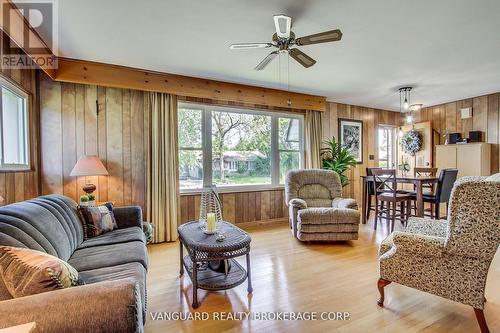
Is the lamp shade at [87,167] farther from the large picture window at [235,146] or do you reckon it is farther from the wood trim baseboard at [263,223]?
A: the wood trim baseboard at [263,223]

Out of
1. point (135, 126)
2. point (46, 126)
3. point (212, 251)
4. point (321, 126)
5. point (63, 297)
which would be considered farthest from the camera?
point (321, 126)

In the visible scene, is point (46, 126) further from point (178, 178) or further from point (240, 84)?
point (240, 84)

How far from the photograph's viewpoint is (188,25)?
7.86 feet

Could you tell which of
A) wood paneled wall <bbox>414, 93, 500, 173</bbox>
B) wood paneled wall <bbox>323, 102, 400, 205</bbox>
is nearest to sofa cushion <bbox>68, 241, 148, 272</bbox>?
wood paneled wall <bbox>323, 102, 400, 205</bbox>

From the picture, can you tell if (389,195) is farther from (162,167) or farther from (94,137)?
(94,137)

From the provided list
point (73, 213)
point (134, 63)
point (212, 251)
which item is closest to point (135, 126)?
point (134, 63)

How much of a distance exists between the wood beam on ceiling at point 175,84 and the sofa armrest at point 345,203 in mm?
1959

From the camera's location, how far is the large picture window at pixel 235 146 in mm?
4121

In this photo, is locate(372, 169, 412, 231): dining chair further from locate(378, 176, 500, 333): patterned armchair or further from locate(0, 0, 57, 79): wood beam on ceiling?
locate(0, 0, 57, 79): wood beam on ceiling

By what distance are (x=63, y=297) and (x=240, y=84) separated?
12.6 ft

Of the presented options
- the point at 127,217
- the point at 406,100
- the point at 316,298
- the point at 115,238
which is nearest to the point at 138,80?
the point at 127,217

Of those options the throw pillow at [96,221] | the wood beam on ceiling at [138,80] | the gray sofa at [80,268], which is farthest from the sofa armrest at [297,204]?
the throw pillow at [96,221]

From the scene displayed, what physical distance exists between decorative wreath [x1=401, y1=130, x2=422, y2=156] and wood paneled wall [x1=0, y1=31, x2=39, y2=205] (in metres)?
7.36

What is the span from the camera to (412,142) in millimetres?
6168
